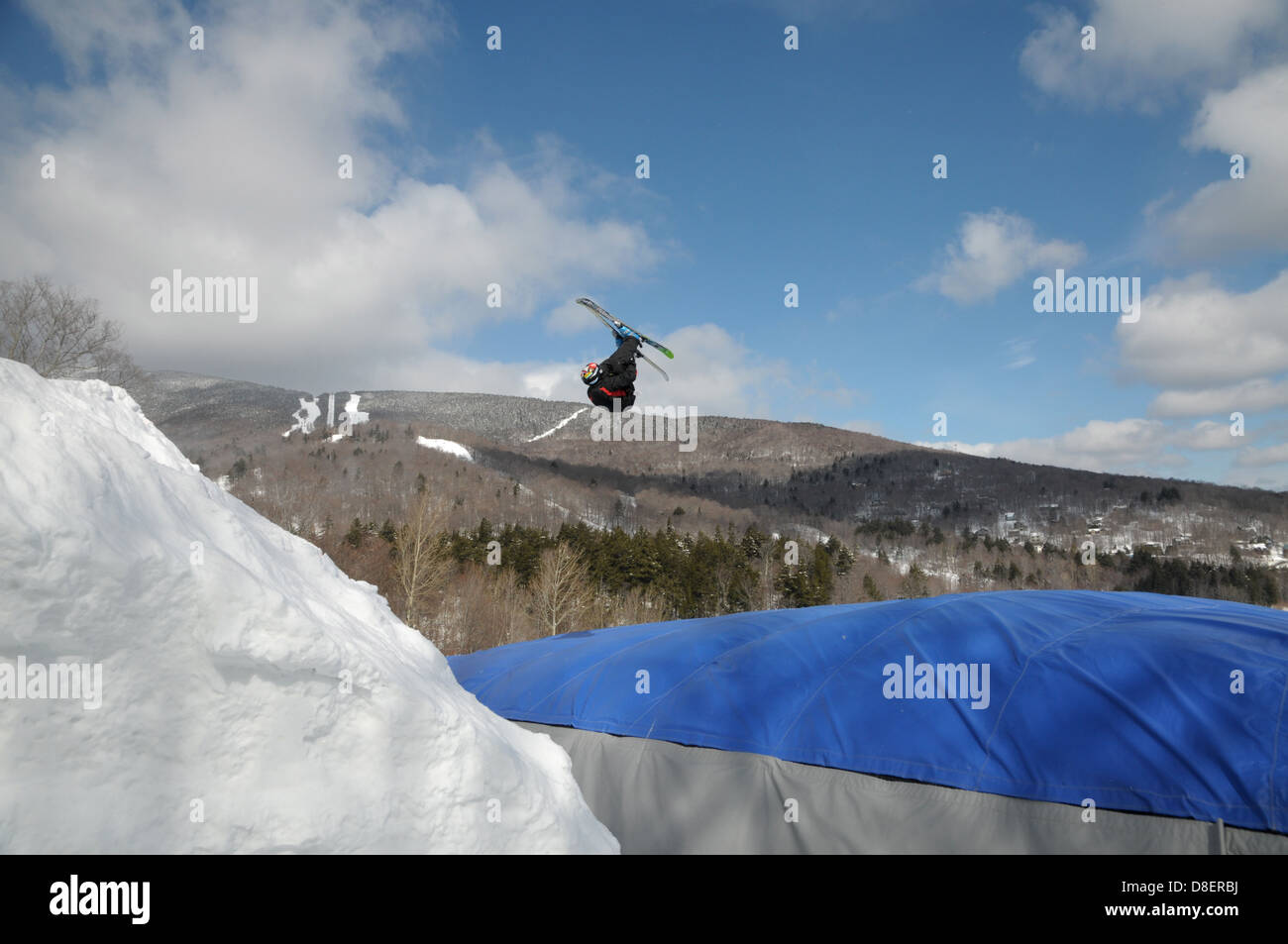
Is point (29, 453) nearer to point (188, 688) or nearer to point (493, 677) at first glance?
point (188, 688)

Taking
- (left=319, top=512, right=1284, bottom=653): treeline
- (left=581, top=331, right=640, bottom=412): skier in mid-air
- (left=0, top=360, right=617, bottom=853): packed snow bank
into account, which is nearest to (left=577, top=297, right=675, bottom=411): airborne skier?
(left=581, top=331, right=640, bottom=412): skier in mid-air

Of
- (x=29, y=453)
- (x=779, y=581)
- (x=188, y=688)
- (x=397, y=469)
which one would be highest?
(x=397, y=469)

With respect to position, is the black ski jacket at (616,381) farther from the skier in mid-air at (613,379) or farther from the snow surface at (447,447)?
the snow surface at (447,447)

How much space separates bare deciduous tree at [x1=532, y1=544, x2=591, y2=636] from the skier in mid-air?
94.3 ft

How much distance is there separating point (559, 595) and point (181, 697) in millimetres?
38454

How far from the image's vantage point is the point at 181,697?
10.3ft

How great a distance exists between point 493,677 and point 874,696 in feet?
21.7

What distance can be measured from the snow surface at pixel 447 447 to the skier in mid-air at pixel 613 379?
162 meters

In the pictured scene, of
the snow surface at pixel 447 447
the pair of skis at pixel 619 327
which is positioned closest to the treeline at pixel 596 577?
the pair of skis at pixel 619 327

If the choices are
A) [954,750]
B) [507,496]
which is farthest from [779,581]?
[507,496]

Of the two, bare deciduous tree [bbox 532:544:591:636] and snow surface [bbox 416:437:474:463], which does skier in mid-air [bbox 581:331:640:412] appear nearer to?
bare deciduous tree [bbox 532:544:591:636]

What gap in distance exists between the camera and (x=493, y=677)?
11594 mm

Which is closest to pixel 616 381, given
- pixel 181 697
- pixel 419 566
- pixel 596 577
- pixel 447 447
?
pixel 181 697
